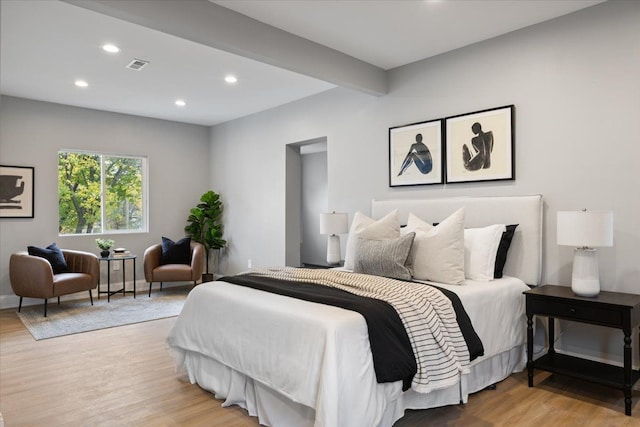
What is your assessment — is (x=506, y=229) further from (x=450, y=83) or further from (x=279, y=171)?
(x=279, y=171)

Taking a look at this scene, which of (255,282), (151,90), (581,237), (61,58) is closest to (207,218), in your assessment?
(151,90)

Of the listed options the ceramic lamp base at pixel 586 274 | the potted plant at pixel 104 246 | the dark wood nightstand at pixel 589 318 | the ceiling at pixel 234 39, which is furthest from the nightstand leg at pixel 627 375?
the potted plant at pixel 104 246

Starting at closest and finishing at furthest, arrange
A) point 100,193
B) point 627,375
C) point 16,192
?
point 627,375, point 16,192, point 100,193

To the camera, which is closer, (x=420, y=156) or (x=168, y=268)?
(x=420, y=156)

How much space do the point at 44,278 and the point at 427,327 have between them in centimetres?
453

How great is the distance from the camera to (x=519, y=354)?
3.26 m

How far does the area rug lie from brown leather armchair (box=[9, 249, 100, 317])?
229 millimetres

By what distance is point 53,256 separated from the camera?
5.28 meters

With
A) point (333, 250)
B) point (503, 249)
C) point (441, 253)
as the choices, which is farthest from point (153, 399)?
point (503, 249)

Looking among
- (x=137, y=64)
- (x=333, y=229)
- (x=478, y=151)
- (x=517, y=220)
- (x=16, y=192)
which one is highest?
(x=137, y=64)

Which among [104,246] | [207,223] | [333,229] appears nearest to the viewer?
[333,229]

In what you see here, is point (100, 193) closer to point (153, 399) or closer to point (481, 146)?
point (153, 399)

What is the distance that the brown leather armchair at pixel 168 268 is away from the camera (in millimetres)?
6074

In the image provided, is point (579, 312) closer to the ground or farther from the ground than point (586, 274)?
closer to the ground
